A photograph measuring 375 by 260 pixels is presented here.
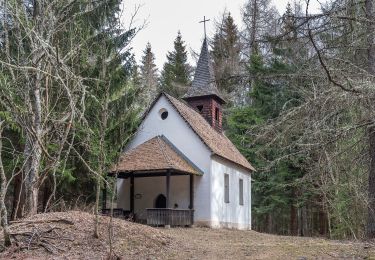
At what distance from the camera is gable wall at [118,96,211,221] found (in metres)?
22.0

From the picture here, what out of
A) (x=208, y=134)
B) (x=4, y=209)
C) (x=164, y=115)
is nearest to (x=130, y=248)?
Answer: (x=4, y=209)

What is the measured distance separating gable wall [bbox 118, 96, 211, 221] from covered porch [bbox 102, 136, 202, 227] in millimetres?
150

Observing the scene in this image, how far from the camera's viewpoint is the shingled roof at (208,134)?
22.6m

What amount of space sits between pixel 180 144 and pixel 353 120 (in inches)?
602

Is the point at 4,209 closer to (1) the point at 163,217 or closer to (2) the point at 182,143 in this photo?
(1) the point at 163,217

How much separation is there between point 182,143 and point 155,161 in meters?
2.55

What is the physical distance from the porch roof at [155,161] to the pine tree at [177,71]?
15.6 metres

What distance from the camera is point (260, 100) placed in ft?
98.7

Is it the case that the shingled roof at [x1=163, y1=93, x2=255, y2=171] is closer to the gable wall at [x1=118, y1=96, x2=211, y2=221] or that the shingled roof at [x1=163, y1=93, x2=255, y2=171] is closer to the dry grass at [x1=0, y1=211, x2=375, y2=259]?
the gable wall at [x1=118, y1=96, x2=211, y2=221]

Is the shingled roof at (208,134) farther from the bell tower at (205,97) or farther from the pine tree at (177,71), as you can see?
the pine tree at (177,71)

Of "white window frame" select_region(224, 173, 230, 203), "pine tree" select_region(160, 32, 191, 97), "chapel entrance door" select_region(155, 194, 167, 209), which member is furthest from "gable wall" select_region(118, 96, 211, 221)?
"pine tree" select_region(160, 32, 191, 97)

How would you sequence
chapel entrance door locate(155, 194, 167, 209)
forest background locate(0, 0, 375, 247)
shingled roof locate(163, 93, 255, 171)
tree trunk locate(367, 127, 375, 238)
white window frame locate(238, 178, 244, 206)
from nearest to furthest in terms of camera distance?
1. forest background locate(0, 0, 375, 247)
2. tree trunk locate(367, 127, 375, 238)
3. shingled roof locate(163, 93, 255, 171)
4. chapel entrance door locate(155, 194, 167, 209)
5. white window frame locate(238, 178, 244, 206)

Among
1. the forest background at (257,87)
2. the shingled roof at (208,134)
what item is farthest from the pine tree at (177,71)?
the forest background at (257,87)

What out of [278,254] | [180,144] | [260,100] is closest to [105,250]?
[278,254]
